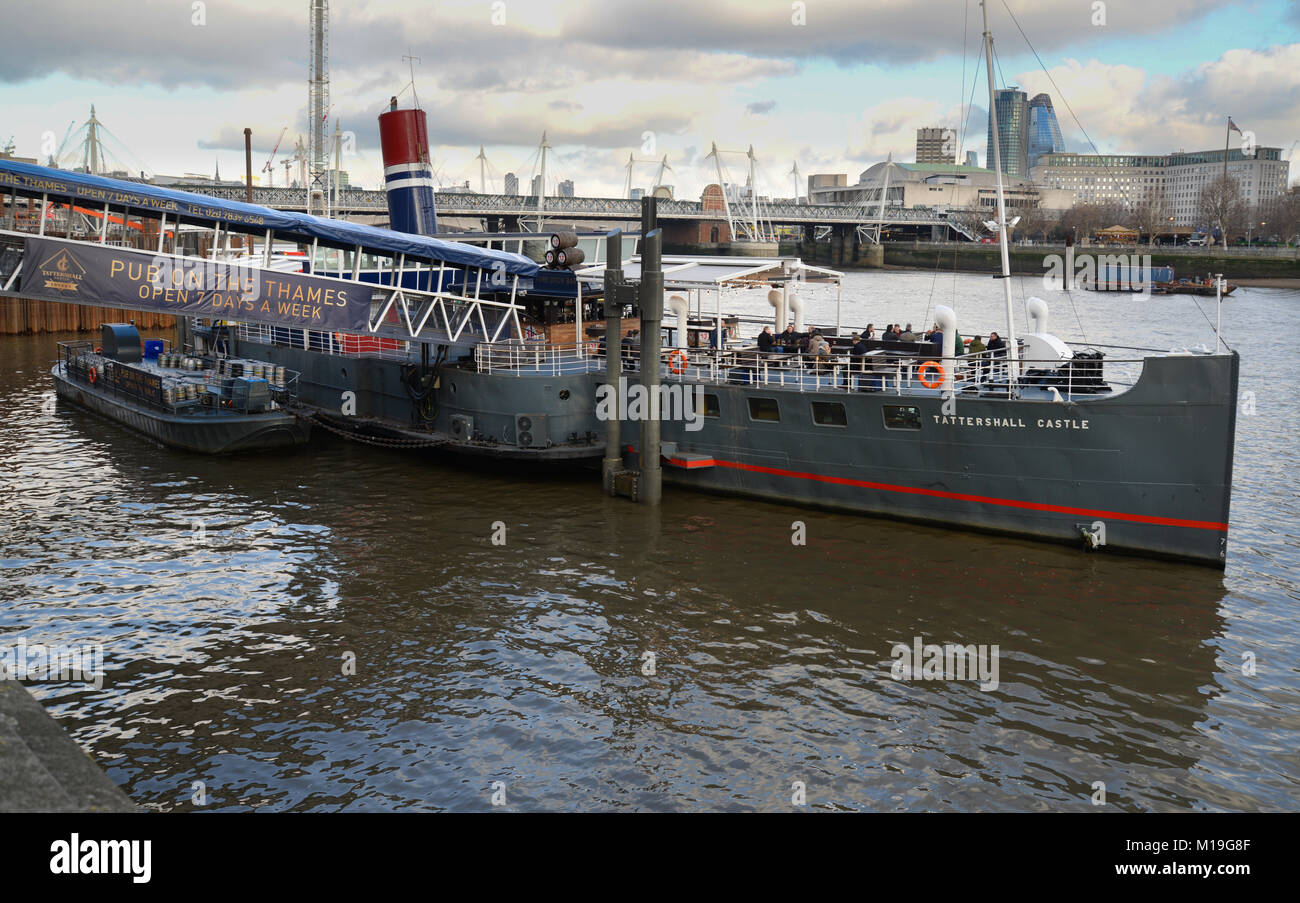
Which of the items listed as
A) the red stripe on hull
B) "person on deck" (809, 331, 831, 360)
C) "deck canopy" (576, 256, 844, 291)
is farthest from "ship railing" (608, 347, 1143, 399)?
"deck canopy" (576, 256, 844, 291)

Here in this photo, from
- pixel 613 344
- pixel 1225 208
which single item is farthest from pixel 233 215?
pixel 1225 208

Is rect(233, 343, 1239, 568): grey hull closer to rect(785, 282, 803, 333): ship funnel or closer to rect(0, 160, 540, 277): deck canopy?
rect(0, 160, 540, 277): deck canopy

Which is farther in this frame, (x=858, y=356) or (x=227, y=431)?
(x=227, y=431)

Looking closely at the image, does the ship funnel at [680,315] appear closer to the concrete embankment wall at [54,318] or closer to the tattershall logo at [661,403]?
the tattershall logo at [661,403]

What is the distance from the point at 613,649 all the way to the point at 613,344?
39.2 ft

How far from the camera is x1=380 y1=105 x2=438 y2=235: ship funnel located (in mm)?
37062

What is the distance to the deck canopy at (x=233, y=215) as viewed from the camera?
24.7m

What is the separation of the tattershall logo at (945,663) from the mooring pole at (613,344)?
12.0 m
